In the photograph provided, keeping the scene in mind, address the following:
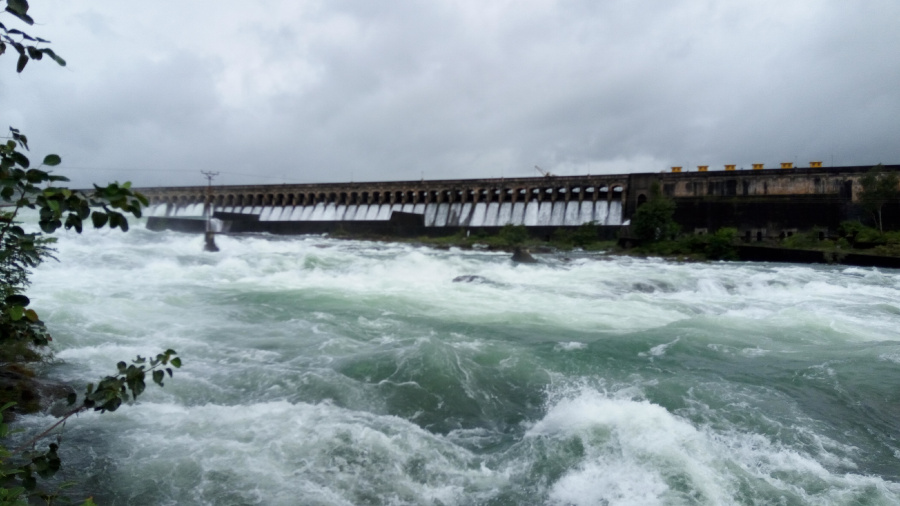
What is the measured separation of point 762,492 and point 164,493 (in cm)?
396

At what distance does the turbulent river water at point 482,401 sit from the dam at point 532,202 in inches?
776

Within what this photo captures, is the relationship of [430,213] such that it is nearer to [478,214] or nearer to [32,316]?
[478,214]

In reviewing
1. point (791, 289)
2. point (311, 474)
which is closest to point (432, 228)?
point (791, 289)

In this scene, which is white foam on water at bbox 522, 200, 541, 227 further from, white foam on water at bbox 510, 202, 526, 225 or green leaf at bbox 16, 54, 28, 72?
green leaf at bbox 16, 54, 28, 72

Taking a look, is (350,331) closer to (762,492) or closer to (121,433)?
(121,433)

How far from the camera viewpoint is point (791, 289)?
14703 mm

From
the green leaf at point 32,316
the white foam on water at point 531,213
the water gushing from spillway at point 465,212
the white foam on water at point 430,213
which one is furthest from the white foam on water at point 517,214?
the green leaf at point 32,316

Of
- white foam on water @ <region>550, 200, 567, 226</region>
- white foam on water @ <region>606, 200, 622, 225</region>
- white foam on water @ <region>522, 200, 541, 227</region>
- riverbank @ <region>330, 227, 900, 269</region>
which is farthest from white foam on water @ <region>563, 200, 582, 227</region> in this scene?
riverbank @ <region>330, 227, 900, 269</region>

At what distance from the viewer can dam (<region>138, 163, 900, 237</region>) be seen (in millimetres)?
30078

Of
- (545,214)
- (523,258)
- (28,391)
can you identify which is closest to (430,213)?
(545,214)

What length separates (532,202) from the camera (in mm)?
39500

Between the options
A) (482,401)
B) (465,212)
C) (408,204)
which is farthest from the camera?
(408,204)

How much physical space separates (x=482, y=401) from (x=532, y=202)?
3432cm

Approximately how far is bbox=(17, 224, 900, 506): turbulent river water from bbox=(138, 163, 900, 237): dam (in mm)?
19699
